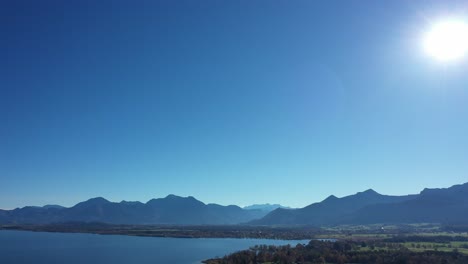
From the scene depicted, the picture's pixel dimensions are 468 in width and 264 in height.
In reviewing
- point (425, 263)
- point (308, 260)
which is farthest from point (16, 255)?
point (425, 263)

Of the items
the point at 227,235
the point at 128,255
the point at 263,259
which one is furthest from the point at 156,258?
the point at 227,235

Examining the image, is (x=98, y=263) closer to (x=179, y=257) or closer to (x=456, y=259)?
(x=179, y=257)

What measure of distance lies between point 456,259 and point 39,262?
86948 millimetres

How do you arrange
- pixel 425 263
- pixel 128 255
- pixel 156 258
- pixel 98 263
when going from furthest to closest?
1. pixel 128 255
2. pixel 156 258
3. pixel 98 263
4. pixel 425 263

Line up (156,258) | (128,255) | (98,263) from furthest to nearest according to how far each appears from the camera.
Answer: (128,255)
(156,258)
(98,263)

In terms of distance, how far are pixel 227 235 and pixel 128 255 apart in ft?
279

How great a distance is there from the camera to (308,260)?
240ft

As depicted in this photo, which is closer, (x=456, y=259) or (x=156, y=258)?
(x=456, y=259)

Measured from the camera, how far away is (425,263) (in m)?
63.2

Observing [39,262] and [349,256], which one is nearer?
[349,256]

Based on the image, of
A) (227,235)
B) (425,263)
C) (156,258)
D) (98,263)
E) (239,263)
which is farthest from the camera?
(227,235)

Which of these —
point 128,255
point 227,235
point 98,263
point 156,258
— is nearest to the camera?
point 98,263

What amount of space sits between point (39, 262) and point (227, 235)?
102m

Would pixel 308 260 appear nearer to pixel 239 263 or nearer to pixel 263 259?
pixel 263 259
